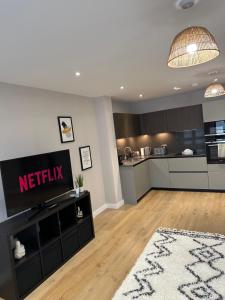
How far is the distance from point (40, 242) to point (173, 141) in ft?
14.6

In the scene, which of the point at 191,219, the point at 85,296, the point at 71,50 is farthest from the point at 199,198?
the point at 71,50

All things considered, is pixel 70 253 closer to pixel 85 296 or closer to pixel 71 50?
pixel 85 296

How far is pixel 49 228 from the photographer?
9.93ft

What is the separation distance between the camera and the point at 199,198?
16.2ft

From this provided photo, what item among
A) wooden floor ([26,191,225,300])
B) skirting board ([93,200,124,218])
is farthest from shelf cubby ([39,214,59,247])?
skirting board ([93,200,124,218])

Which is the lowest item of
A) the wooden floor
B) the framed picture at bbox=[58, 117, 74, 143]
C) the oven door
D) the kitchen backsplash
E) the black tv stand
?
the wooden floor

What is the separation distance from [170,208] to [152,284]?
233cm

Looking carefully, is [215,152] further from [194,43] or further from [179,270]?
[194,43]

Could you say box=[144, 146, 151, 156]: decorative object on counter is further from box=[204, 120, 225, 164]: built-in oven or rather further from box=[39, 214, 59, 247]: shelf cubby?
box=[39, 214, 59, 247]: shelf cubby

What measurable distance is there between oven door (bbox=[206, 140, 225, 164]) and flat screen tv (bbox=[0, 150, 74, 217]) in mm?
3332

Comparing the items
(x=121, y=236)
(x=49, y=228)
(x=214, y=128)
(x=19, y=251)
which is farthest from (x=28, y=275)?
(x=214, y=128)

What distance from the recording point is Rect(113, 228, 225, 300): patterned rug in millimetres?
2180

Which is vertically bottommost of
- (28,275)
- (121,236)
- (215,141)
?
(121,236)

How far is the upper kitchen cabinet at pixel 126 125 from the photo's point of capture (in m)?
5.16
